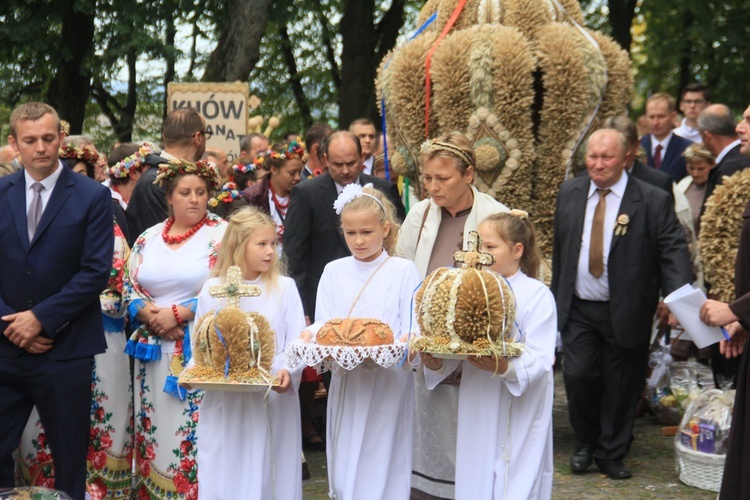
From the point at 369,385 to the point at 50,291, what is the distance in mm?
1782

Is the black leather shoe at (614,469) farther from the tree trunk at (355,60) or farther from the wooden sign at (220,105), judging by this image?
the tree trunk at (355,60)

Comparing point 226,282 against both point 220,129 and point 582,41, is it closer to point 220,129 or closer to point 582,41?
point 582,41

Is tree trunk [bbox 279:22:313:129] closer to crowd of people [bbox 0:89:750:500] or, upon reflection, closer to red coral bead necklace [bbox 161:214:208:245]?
crowd of people [bbox 0:89:750:500]

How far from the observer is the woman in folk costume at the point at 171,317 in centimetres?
618

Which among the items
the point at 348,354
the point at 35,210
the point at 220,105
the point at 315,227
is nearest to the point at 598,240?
the point at 315,227

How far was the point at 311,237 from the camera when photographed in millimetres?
7617

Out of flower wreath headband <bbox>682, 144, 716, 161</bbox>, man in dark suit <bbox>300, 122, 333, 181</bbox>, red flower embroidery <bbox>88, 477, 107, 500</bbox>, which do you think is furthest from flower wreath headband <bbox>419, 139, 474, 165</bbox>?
flower wreath headband <bbox>682, 144, 716, 161</bbox>

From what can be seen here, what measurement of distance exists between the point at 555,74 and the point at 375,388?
9.77ft

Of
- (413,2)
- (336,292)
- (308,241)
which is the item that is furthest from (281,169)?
(413,2)

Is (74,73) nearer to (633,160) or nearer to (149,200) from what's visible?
(149,200)

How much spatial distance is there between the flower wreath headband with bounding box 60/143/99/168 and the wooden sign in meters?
3.30

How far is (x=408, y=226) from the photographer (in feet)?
21.0

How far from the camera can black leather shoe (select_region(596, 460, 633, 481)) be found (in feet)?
24.0

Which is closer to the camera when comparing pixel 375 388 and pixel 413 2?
pixel 375 388
